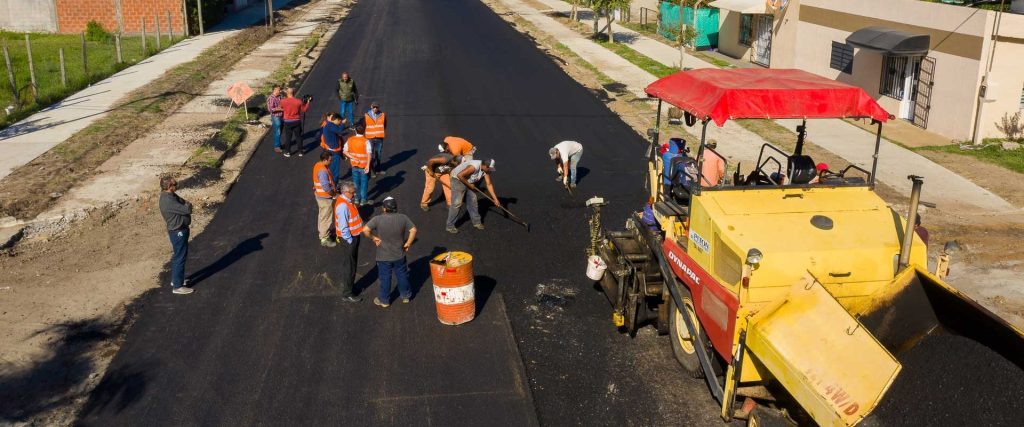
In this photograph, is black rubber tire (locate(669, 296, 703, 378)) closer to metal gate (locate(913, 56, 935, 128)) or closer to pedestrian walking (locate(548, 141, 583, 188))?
pedestrian walking (locate(548, 141, 583, 188))

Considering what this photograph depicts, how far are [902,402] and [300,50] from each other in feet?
89.9

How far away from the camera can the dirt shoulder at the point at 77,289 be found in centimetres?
892

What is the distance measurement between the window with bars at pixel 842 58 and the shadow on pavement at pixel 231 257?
59.2 feet

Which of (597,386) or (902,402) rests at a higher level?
(902,402)

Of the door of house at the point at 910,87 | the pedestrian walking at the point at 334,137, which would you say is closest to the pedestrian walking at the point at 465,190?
the pedestrian walking at the point at 334,137

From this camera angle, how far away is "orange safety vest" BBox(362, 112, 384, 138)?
1608 cm

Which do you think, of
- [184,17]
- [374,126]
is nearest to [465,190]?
[374,126]

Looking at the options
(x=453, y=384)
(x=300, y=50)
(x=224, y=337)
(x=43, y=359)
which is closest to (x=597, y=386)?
(x=453, y=384)

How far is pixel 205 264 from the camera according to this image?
12.1 metres

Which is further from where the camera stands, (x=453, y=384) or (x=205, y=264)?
(x=205, y=264)

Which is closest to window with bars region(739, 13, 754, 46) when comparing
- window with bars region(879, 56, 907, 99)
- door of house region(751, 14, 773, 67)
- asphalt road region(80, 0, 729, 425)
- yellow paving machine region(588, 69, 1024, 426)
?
door of house region(751, 14, 773, 67)

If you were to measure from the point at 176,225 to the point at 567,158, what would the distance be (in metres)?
6.81

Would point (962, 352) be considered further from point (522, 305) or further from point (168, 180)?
point (168, 180)

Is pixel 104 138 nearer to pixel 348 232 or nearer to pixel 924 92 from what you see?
pixel 348 232
